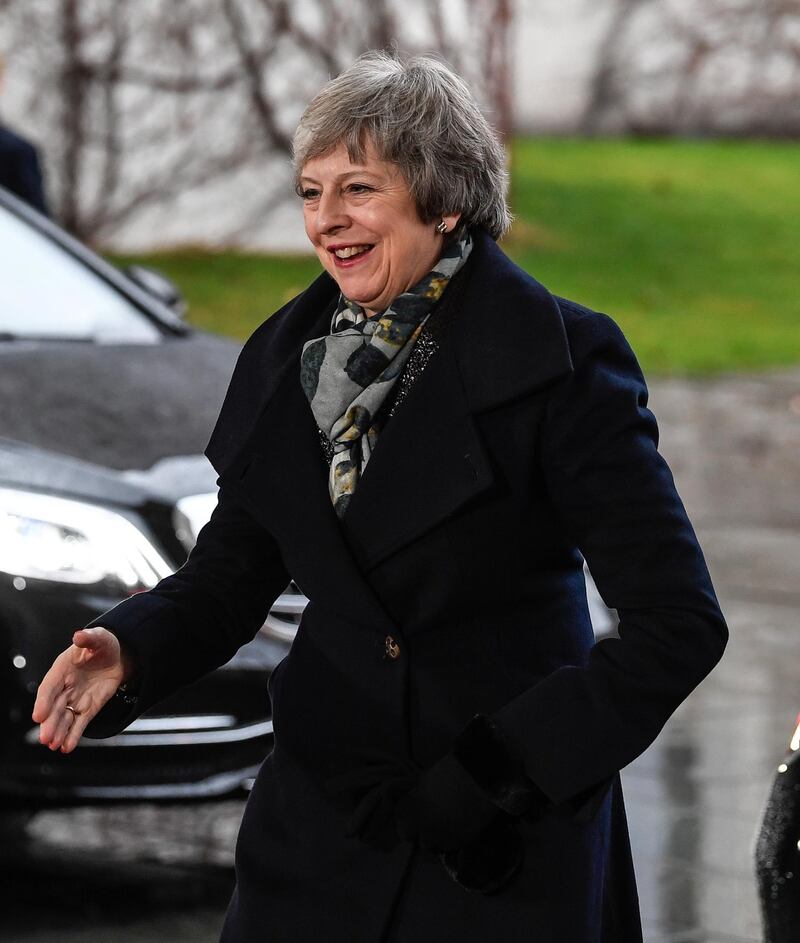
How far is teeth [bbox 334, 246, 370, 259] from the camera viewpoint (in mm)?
2725

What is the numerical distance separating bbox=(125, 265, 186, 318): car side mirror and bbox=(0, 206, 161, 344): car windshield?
10.8 inches

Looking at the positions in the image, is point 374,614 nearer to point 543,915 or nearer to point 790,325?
point 543,915

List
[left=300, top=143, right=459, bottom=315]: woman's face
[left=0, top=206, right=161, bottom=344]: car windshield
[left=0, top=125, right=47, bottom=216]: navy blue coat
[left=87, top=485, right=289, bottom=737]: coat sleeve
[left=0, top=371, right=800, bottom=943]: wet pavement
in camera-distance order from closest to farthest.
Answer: [left=300, top=143, right=459, bottom=315]: woman's face → [left=87, top=485, right=289, bottom=737]: coat sleeve → [left=0, top=371, right=800, bottom=943]: wet pavement → [left=0, top=206, right=161, bottom=344]: car windshield → [left=0, top=125, right=47, bottom=216]: navy blue coat

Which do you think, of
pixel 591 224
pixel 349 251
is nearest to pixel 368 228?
pixel 349 251

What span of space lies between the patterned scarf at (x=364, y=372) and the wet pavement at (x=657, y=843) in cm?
217

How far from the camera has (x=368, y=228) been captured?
8.84 feet

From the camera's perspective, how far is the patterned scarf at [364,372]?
269 cm

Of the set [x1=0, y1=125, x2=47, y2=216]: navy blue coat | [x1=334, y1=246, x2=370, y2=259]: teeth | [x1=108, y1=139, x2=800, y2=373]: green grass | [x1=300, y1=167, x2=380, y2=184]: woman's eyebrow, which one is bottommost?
[x1=334, y1=246, x2=370, y2=259]: teeth

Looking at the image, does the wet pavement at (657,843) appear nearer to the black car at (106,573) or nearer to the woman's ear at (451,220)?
the black car at (106,573)

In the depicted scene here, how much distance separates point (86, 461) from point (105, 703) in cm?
223

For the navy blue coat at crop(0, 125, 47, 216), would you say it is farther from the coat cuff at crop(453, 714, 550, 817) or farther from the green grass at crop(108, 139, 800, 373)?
the coat cuff at crop(453, 714, 550, 817)

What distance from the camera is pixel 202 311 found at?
54.8ft

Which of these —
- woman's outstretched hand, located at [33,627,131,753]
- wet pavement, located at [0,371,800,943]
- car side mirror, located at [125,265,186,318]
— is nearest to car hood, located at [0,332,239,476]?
car side mirror, located at [125,265,186,318]

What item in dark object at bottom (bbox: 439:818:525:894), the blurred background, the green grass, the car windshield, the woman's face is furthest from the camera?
the green grass
